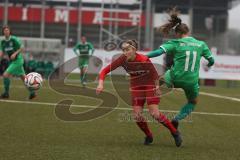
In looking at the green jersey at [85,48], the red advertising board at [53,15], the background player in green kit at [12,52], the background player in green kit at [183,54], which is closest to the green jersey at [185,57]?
the background player in green kit at [183,54]

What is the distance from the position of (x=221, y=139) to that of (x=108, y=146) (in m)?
2.06

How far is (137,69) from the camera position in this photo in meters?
8.14

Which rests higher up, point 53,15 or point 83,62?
point 53,15

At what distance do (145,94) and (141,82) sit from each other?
0.18m

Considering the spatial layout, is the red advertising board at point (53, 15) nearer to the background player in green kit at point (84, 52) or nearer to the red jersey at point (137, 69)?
the background player in green kit at point (84, 52)

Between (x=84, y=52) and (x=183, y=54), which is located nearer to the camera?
(x=183, y=54)

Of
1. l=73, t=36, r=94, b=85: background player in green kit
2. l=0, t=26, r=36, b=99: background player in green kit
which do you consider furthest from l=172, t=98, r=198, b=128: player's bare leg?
l=73, t=36, r=94, b=85: background player in green kit

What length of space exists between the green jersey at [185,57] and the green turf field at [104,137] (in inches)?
38.1

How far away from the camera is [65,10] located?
56.1 meters

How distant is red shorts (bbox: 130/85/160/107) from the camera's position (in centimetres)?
824

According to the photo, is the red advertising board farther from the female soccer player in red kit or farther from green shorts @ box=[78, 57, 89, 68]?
the female soccer player in red kit

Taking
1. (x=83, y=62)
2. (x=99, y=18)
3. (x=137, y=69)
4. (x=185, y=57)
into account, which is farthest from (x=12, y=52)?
(x=99, y=18)

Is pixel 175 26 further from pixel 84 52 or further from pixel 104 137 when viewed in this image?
pixel 84 52

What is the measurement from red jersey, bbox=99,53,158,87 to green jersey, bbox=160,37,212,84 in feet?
1.17
